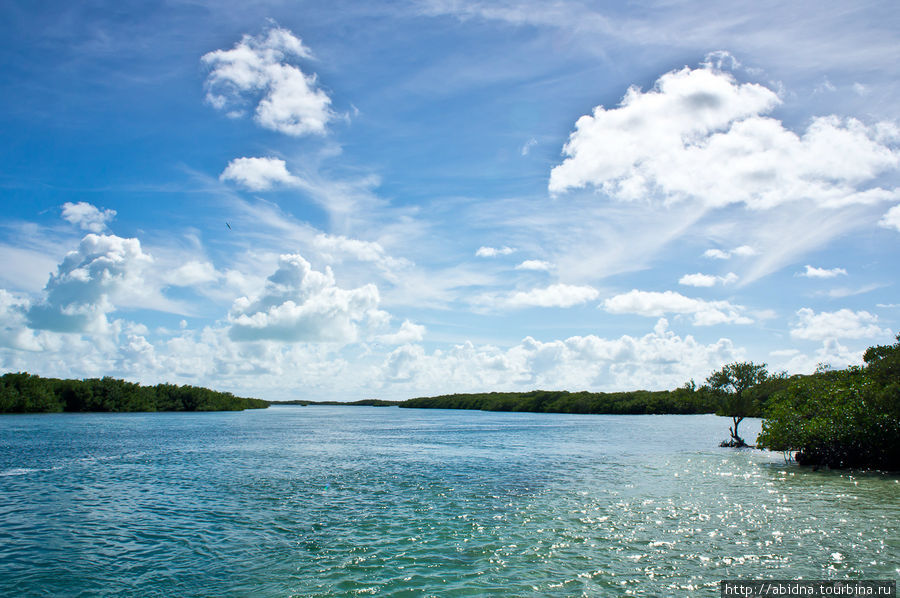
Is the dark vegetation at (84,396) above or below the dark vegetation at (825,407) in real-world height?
below

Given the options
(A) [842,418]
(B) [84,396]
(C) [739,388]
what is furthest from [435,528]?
(B) [84,396]

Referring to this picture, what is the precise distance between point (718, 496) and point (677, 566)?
1380 centimetres

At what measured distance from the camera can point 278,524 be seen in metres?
22.9

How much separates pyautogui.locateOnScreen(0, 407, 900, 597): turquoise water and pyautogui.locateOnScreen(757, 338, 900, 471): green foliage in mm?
2357

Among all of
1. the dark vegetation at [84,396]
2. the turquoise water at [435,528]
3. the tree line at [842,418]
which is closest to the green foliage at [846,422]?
the tree line at [842,418]

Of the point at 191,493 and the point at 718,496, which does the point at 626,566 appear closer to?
the point at 718,496

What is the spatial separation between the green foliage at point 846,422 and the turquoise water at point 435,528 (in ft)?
7.73

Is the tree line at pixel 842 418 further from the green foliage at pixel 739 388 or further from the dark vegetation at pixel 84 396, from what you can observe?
the dark vegetation at pixel 84 396

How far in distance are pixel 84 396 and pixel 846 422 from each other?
178491 mm

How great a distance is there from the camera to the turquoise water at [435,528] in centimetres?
1573

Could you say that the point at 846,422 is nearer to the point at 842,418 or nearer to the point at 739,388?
the point at 842,418

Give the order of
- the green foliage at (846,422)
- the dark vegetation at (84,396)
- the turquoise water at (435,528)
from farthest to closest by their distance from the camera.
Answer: the dark vegetation at (84,396), the green foliage at (846,422), the turquoise water at (435,528)

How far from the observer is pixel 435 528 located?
2188 centimetres

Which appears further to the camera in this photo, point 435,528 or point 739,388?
point 739,388
